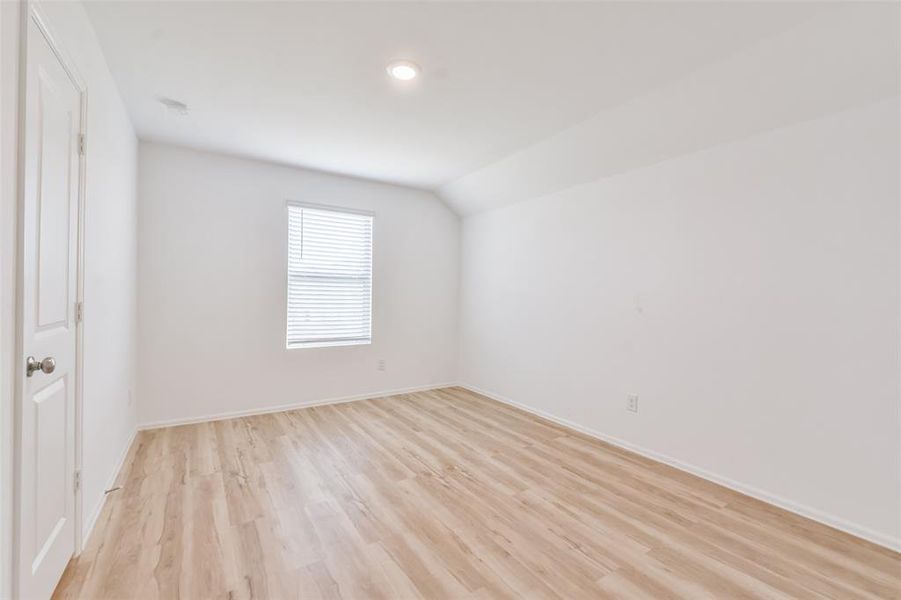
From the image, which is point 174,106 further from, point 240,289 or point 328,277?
point 328,277

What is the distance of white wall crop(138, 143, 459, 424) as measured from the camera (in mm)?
3420

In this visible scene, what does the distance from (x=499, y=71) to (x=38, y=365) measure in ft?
7.97

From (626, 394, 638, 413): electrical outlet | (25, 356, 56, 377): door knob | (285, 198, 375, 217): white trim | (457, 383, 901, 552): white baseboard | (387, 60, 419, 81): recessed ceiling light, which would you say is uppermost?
(387, 60, 419, 81): recessed ceiling light

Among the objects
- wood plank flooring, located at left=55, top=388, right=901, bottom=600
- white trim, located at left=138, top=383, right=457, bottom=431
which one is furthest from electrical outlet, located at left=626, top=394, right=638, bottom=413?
white trim, located at left=138, top=383, right=457, bottom=431

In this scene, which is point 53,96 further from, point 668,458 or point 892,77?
point 668,458

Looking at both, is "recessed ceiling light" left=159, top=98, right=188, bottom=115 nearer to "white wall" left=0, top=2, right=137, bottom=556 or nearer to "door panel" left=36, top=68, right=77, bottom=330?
"white wall" left=0, top=2, right=137, bottom=556

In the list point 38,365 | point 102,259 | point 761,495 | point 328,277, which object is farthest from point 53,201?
point 761,495

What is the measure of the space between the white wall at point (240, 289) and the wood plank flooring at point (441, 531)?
72 cm

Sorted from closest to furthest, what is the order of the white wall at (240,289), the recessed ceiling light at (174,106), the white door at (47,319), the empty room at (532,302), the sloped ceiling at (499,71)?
the white door at (47,319) → the empty room at (532,302) → the sloped ceiling at (499,71) → the recessed ceiling light at (174,106) → the white wall at (240,289)

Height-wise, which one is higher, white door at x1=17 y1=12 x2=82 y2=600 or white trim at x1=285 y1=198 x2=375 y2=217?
white trim at x1=285 y1=198 x2=375 y2=217

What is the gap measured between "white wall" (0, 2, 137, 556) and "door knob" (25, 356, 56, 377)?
0.06 m

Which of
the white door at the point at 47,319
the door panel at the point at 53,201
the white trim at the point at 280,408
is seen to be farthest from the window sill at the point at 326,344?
the door panel at the point at 53,201

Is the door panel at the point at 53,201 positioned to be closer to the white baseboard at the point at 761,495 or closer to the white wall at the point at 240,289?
the white wall at the point at 240,289

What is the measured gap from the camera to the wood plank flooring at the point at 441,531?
1.64 metres
